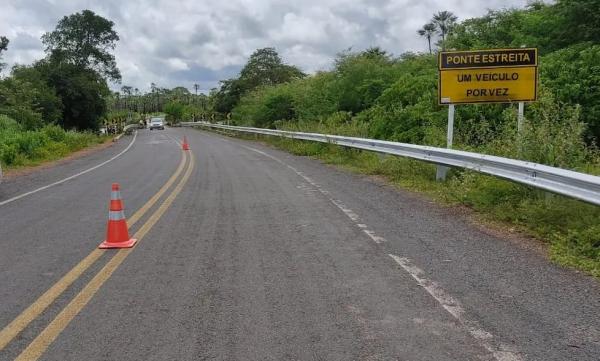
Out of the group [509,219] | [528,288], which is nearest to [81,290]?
[528,288]

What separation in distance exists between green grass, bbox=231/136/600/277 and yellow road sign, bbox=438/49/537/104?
6.36ft

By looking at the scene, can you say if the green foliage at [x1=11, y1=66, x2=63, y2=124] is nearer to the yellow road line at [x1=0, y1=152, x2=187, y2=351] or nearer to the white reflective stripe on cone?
the white reflective stripe on cone

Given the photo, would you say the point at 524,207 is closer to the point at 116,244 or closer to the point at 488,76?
Result: the point at 488,76

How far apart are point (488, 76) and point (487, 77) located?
0.10 ft

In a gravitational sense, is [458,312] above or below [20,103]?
below

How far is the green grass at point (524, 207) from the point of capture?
20.9 feet

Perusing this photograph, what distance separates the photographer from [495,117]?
53.3 ft

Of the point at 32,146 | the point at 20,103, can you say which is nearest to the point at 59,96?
the point at 20,103

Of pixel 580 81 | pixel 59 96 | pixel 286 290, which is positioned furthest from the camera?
pixel 59 96

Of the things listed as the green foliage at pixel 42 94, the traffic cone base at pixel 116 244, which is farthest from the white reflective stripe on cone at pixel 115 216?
the green foliage at pixel 42 94

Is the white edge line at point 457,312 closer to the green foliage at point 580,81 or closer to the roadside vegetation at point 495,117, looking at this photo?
the roadside vegetation at point 495,117

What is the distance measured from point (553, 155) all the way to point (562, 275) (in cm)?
375

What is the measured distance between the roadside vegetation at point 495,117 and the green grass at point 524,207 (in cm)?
2

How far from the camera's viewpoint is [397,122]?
20.0m
